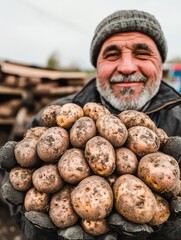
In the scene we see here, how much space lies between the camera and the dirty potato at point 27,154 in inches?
56.9

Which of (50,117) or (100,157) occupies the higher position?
(50,117)

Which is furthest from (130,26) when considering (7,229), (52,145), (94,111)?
(7,229)

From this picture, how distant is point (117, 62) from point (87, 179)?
1.09 meters

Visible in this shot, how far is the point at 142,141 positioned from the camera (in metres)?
1.42

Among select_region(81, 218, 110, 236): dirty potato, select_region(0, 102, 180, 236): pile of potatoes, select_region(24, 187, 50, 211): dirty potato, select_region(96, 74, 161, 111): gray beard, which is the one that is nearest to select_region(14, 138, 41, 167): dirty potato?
select_region(0, 102, 180, 236): pile of potatoes

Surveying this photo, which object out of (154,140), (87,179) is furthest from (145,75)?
(87,179)

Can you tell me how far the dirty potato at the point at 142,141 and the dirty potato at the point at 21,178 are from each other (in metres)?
0.55

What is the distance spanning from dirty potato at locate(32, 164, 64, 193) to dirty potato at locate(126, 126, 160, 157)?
40cm

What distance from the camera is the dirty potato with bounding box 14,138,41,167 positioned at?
1444 mm

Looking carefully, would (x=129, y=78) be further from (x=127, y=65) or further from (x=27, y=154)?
(x=27, y=154)

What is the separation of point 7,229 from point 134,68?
307cm

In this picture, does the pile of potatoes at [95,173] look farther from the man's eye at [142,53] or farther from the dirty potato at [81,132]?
the man's eye at [142,53]

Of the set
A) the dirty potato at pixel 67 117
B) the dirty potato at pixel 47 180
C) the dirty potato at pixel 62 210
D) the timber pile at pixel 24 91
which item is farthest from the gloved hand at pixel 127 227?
the timber pile at pixel 24 91

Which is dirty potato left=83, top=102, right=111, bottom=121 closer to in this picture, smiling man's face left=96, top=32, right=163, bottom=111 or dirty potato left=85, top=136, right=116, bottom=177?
dirty potato left=85, top=136, right=116, bottom=177
